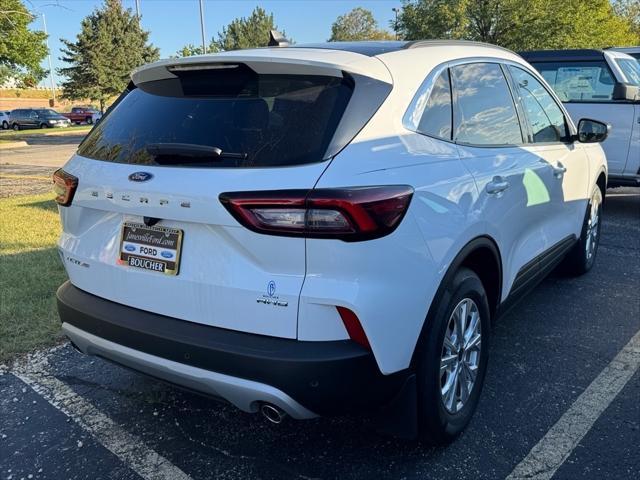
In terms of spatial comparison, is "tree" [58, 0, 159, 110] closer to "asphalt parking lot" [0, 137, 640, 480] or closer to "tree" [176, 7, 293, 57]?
"tree" [176, 7, 293, 57]

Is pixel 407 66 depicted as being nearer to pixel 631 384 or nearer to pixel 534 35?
pixel 631 384

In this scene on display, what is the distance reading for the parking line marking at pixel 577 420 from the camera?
2611mm

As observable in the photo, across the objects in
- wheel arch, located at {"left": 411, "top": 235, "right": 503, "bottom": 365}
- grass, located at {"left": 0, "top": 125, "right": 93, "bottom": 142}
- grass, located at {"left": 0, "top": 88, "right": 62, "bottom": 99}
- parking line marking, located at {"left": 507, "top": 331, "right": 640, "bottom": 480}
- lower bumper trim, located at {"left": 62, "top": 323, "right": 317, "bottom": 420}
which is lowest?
grass, located at {"left": 0, "top": 125, "right": 93, "bottom": 142}

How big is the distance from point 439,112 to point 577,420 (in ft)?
5.69

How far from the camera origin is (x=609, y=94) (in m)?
7.64

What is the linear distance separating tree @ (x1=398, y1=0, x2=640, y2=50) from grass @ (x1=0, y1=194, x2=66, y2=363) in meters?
20.4

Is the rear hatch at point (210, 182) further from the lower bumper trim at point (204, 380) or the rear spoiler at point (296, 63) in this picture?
the lower bumper trim at point (204, 380)

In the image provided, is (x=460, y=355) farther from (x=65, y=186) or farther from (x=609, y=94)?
(x=609, y=94)

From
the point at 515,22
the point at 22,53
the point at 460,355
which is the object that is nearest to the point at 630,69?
the point at 460,355

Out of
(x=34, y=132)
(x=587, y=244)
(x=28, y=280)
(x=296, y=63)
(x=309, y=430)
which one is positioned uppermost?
(x=296, y=63)

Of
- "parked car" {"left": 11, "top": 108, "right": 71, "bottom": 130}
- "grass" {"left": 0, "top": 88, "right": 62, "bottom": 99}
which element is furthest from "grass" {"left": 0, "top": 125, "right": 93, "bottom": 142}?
"grass" {"left": 0, "top": 88, "right": 62, "bottom": 99}

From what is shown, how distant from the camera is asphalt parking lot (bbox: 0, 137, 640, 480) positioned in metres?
2.63

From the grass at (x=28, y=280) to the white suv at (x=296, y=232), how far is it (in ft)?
4.77

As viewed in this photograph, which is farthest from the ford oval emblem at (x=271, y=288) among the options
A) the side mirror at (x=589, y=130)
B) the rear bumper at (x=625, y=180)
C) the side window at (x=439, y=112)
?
the rear bumper at (x=625, y=180)
